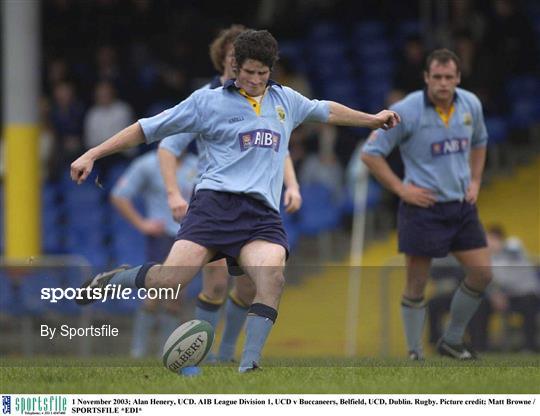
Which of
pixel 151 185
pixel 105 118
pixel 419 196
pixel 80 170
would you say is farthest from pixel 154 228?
pixel 80 170

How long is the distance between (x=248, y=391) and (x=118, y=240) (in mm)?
10481

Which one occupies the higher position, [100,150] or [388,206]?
[100,150]

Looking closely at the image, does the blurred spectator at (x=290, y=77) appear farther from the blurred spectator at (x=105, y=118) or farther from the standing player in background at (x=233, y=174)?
the standing player in background at (x=233, y=174)

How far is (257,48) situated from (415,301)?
3.07 metres

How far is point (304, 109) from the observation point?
391 inches

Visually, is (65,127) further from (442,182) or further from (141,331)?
(442,182)

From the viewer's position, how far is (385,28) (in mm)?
21469

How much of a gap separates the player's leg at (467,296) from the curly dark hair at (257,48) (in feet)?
8.97

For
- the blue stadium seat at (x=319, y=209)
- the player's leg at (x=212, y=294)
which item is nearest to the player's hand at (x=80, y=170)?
the player's leg at (x=212, y=294)

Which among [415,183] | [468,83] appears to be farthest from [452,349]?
[468,83]

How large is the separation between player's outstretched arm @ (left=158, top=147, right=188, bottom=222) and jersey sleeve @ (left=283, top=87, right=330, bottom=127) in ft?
5.01
